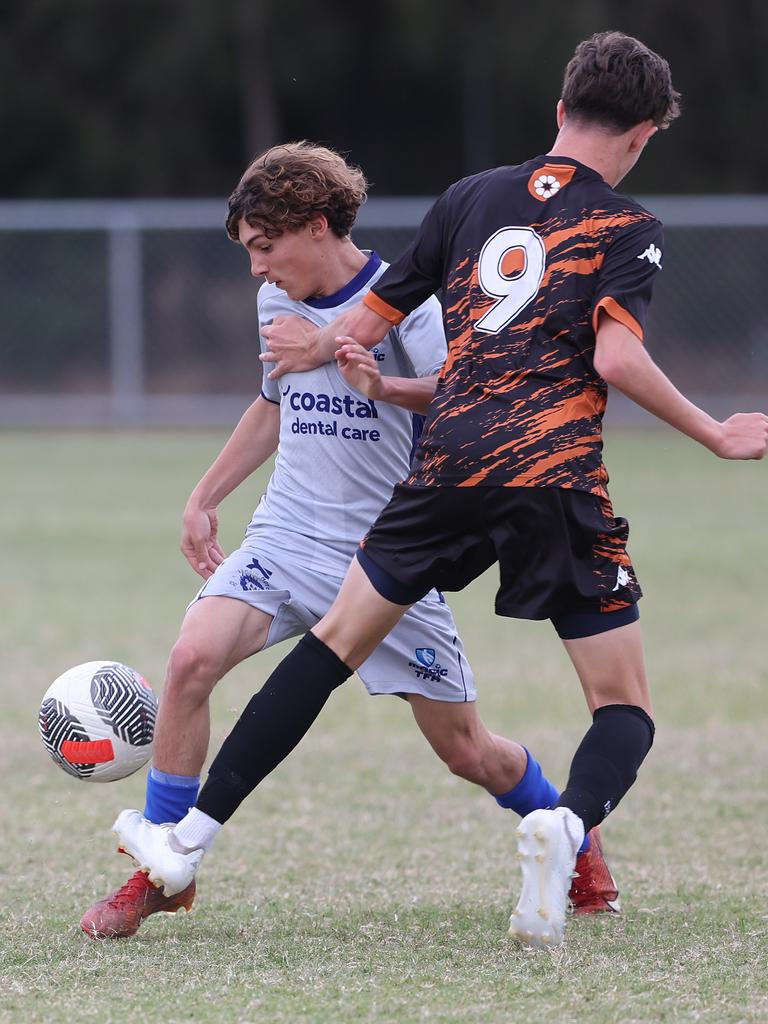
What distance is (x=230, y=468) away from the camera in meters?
3.95

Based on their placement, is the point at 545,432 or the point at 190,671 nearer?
the point at 545,432

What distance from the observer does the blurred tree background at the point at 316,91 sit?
2595 cm

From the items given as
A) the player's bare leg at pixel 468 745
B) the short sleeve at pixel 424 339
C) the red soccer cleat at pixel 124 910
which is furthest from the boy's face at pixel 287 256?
the red soccer cleat at pixel 124 910

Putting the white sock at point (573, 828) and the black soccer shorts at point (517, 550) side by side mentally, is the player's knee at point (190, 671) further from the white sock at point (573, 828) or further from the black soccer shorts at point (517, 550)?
the white sock at point (573, 828)

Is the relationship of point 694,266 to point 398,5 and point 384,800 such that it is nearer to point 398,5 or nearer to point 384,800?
point 398,5

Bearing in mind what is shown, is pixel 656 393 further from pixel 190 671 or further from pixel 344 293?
pixel 190 671

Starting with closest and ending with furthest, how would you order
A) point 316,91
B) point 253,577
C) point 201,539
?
point 253,577 → point 201,539 → point 316,91

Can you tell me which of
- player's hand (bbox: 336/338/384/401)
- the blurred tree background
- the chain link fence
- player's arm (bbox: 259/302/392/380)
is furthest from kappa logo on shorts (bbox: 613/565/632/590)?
the blurred tree background

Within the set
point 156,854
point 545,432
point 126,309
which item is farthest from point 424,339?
point 126,309

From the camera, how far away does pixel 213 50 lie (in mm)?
26172

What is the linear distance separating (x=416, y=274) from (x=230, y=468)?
781 mm

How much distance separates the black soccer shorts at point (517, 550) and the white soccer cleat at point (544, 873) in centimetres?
46

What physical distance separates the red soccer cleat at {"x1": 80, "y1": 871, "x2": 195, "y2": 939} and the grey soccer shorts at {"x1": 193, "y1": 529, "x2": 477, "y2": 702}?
0.61 meters

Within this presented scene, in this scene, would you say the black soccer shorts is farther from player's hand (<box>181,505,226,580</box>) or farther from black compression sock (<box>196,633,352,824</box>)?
player's hand (<box>181,505,226,580</box>)
